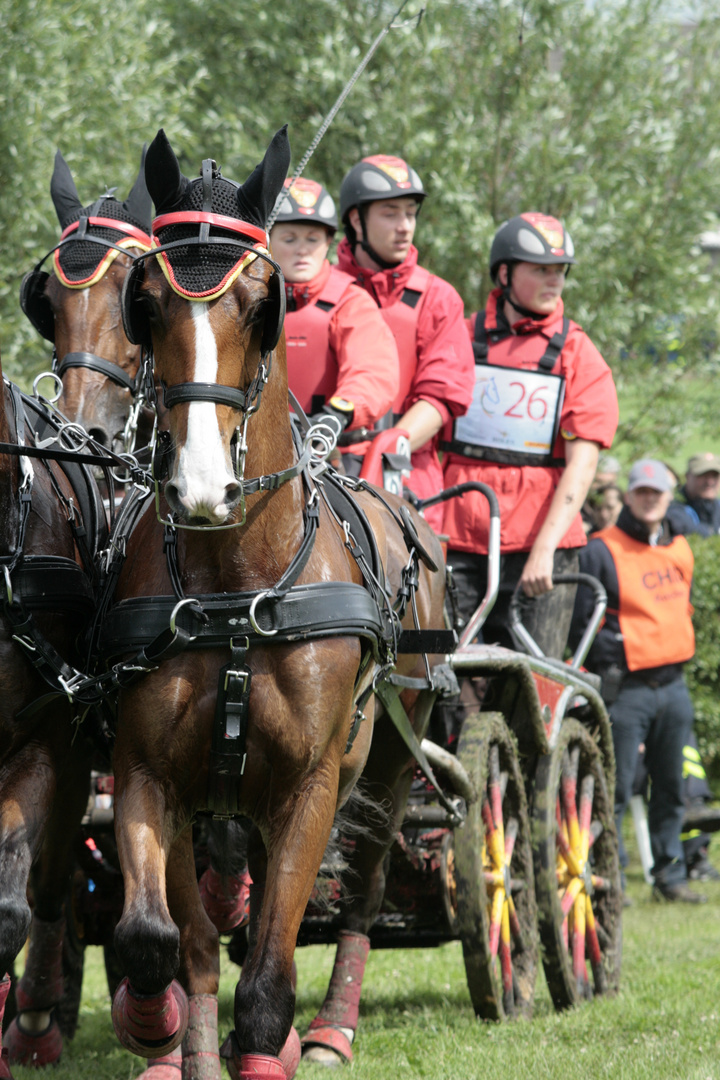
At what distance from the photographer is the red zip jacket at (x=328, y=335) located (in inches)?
207

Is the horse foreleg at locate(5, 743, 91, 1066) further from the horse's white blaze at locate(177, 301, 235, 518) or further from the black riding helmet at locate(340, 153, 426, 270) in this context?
the black riding helmet at locate(340, 153, 426, 270)

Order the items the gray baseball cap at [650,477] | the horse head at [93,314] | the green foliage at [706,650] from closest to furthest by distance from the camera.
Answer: the horse head at [93,314] → the gray baseball cap at [650,477] → the green foliage at [706,650]

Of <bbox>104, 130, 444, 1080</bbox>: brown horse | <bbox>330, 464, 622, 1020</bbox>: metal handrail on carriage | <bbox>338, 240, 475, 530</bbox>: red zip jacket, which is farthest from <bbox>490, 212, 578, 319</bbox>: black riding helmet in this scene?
<bbox>104, 130, 444, 1080</bbox>: brown horse

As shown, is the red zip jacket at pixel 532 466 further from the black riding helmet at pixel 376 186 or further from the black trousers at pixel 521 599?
the black riding helmet at pixel 376 186

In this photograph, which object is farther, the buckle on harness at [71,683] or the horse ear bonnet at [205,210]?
the buckle on harness at [71,683]

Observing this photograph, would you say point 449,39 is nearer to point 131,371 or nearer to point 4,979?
point 131,371

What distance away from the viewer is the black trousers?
6.23 meters

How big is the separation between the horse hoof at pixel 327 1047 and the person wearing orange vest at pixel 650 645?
415cm

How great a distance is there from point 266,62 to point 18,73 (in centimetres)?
388

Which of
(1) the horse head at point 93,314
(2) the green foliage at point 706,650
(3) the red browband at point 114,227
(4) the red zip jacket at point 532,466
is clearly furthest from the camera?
(2) the green foliage at point 706,650

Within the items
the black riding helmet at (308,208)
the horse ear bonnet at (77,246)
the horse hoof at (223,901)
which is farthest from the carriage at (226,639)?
the black riding helmet at (308,208)

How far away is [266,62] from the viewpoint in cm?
1270

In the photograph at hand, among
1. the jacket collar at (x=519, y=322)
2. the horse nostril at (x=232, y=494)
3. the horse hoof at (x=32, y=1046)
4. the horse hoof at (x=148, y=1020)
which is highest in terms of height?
the jacket collar at (x=519, y=322)

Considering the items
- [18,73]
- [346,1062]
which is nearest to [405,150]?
[18,73]
